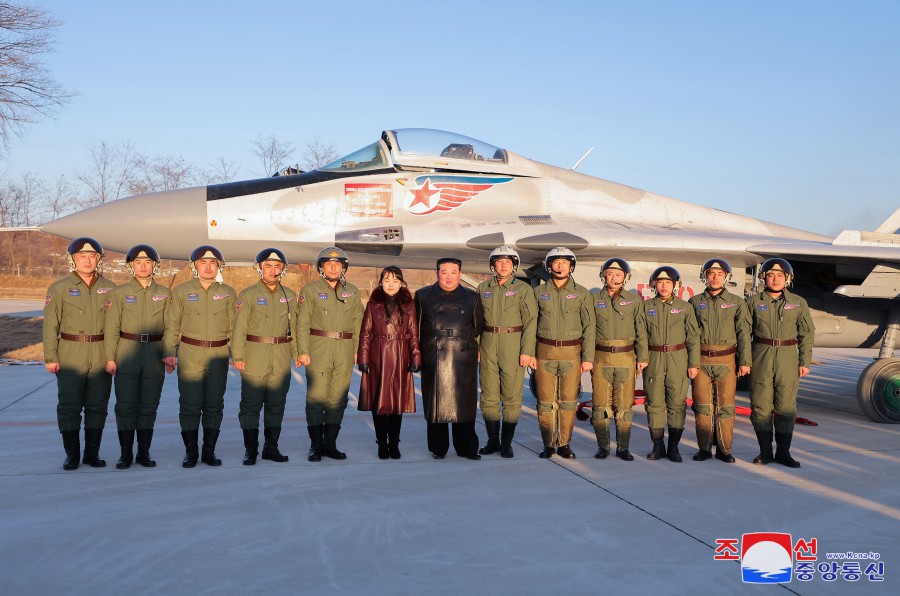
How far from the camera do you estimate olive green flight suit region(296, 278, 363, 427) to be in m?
5.64

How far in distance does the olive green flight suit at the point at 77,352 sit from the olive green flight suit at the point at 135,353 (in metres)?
0.11

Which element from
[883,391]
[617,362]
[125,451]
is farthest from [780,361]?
[125,451]

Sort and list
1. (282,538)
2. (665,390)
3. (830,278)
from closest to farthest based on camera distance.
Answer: (282,538), (665,390), (830,278)

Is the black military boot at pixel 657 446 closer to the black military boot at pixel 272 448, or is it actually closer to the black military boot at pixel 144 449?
the black military boot at pixel 272 448


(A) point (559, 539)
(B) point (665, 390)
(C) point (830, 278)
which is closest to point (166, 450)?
(A) point (559, 539)

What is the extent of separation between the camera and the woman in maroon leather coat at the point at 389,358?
18.4ft

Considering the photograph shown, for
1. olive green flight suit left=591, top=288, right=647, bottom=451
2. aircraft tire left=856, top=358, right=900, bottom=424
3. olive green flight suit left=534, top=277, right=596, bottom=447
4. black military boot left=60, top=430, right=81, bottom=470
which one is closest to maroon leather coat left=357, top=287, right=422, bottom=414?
olive green flight suit left=534, top=277, right=596, bottom=447

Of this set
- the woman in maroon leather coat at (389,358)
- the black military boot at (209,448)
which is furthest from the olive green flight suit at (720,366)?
the black military boot at (209,448)

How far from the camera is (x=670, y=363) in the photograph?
19.1 feet

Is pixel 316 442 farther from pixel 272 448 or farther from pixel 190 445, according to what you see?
pixel 190 445

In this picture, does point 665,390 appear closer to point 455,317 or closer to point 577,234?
point 455,317

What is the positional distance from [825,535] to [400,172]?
572 cm

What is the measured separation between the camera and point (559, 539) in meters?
3.75

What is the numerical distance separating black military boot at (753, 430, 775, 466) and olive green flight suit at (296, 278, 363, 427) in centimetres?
345
